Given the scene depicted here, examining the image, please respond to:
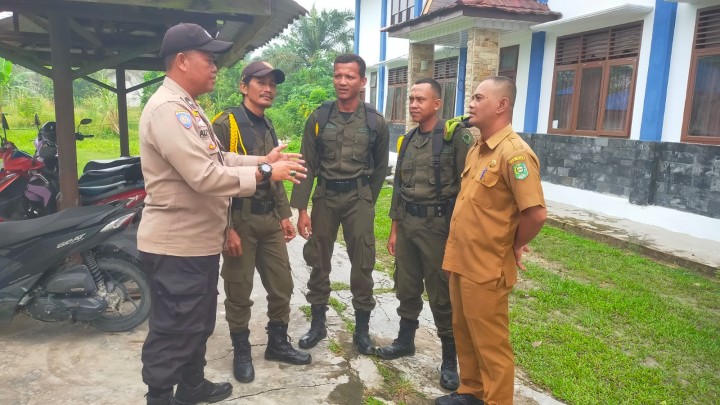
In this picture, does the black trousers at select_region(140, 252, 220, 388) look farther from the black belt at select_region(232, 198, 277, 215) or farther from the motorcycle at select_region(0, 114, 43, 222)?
the motorcycle at select_region(0, 114, 43, 222)

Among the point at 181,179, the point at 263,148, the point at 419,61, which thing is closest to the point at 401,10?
the point at 419,61

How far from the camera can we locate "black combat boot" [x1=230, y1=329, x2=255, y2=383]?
2910 mm

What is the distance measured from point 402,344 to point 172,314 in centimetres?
154

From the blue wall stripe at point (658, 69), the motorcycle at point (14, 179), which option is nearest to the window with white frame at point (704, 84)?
the blue wall stripe at point (658, 69)

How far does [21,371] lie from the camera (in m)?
2.91

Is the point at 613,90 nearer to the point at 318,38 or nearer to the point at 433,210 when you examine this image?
the point at 433,210

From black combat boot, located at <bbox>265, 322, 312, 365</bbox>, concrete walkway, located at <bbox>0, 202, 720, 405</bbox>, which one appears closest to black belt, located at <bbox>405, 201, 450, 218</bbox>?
concrete walkway, located at <bbox>0, 202, 720, 405</bbox>

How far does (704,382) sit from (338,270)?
312cm

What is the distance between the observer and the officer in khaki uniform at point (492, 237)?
2.34 m

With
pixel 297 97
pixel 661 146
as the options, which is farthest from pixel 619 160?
pixel 297 97

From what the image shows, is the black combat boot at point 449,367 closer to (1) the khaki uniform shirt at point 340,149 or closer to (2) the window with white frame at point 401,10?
(1) the khaki uniform shirt at point 340,149

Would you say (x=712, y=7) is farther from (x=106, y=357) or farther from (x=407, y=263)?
(x=106, y=357)

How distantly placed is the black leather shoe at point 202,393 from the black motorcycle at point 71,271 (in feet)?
3.31

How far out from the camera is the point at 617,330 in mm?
3799
